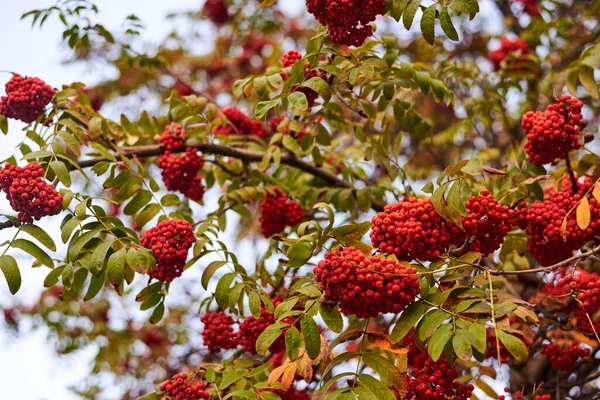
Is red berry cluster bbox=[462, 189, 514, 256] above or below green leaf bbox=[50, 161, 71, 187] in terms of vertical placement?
below

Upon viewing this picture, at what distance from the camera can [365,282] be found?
1982mm

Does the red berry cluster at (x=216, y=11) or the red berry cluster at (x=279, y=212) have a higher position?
the red berry cluster at (x=216, y=11)

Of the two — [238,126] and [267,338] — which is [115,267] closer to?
[267,338]

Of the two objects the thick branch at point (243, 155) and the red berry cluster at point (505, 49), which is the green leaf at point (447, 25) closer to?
the thick branch at point (243, 155)

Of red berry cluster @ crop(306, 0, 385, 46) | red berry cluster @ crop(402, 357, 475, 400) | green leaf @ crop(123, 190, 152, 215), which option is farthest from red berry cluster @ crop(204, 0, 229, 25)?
red berry cluster @ crop(402, 357, 475, 400)

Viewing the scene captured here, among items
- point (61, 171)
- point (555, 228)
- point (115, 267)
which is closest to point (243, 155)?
point (61, 171)

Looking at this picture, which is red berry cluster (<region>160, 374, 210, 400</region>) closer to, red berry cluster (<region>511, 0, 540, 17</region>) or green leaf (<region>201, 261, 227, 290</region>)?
green leaf (<region>201, 261, 227, 290</region>)

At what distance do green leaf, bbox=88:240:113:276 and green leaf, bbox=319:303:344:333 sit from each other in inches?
31.7

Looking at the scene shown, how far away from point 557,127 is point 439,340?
111 centimetres

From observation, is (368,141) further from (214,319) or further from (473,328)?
(473,328)

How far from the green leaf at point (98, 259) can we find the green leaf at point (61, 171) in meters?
0.32

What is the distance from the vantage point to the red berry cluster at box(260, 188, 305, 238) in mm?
3346

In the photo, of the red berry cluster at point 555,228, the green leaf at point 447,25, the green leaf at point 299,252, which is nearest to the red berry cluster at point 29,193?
the green leaf at point 299,252

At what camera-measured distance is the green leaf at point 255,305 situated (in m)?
2.42
